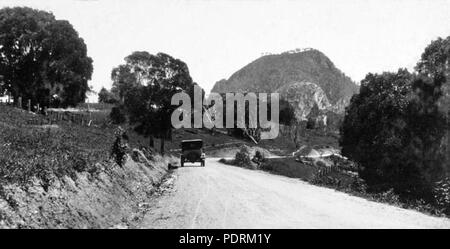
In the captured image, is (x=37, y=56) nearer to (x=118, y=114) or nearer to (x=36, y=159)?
(x=118, y=114)

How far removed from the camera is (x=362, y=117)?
120 feet

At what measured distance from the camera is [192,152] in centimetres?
3962

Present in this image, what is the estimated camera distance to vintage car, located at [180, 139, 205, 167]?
3962 cm

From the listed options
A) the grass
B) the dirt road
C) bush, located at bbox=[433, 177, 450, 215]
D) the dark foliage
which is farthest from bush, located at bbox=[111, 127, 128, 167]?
the dark foliage

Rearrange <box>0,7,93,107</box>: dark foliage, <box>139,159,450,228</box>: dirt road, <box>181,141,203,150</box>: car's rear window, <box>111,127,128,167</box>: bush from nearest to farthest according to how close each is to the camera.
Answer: <box>139,159,450,228</box>: dirt road
<box>111,127,128,167</box>: bush
<box>181,141,203,150</box>: car's rear window
<box>0,7,93,107</box>: dark foliage

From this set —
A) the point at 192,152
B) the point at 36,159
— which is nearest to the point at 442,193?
the point at 192,152

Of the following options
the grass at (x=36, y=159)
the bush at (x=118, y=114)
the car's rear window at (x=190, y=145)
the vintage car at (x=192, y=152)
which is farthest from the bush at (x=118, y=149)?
the bush at (x=118, y=114)

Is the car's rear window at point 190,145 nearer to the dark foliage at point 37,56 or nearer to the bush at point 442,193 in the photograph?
the bush at point 442,193

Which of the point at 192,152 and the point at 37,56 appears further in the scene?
the point at 37,56

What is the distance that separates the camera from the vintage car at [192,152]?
130 ft

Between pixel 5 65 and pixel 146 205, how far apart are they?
150 ft

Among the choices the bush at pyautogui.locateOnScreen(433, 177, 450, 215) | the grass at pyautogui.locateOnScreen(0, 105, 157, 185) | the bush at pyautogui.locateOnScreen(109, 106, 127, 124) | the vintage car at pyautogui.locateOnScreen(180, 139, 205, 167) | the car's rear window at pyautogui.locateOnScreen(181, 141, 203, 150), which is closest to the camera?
the grass at pyautogui.locateOnScreen(0, 105, 157, 185)

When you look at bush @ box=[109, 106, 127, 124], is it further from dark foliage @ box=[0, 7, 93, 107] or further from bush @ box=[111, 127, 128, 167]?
bush @ box=[111, 127, 128, 167]
